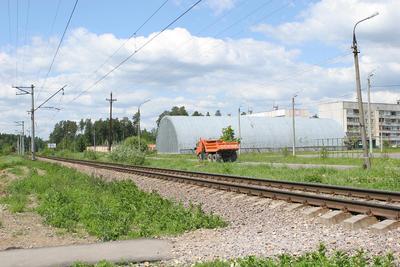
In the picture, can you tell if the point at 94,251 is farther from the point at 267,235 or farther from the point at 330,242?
the point at 330,242

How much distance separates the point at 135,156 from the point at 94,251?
41402mm

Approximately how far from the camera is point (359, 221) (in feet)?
34.4

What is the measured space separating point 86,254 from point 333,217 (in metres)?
5.59

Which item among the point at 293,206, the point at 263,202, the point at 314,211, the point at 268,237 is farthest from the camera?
the point at 263,202

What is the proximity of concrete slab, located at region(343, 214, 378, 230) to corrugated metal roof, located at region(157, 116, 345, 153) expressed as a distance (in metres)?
74.8

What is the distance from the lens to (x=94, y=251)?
29.1 feet

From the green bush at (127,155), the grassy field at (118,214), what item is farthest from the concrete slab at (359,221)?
the green bush at (127,155)

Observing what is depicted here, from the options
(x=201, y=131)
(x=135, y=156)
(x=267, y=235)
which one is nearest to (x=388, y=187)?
(x=267, y=235)

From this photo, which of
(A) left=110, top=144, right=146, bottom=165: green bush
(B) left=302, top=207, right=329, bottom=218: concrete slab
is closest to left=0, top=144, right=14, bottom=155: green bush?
(A) left=110, top=144, right=146, bottom=165: green bush

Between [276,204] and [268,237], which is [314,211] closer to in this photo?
[276,204]

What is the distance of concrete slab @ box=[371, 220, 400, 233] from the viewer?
9688mm

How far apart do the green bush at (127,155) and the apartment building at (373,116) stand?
345 ft

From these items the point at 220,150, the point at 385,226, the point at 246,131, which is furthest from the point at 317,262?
the point at 246,131

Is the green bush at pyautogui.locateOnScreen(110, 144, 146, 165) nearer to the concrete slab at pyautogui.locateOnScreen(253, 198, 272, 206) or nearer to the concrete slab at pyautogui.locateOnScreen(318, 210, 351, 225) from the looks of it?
the concrete slab at pyautogui.locateOnScreen(253, 198, 272, 206)
